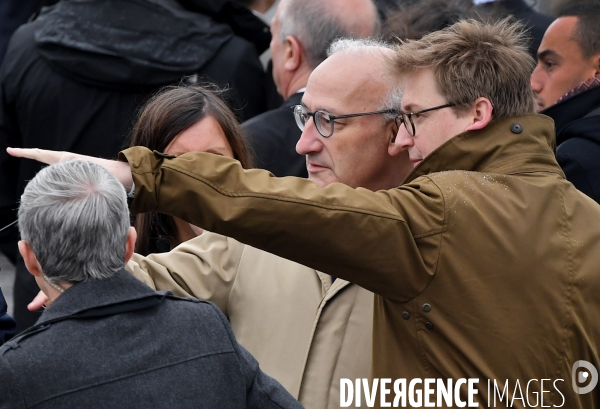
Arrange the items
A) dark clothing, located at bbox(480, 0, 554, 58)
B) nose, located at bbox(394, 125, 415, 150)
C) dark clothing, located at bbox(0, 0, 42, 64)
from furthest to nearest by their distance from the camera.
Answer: dark clothing, located at bbox(0, 0, 42, 64) → dark clothing, located at bbox(480, 0, 554, 58) → nose, located at bbox(394, 125, 415, 150)

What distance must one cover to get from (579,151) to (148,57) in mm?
1798

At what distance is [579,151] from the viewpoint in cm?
362

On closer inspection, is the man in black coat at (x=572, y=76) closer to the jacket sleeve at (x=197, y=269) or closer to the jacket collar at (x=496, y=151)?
the jacket collar at (x=496, y=151)

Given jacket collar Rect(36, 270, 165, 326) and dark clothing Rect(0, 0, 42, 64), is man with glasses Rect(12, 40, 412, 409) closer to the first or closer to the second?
jacket collar Rect(36, 270, 165, 326)

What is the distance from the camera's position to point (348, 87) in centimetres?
291

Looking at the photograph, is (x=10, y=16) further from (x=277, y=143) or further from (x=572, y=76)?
(x=572, y=76)

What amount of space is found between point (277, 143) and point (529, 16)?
179cm

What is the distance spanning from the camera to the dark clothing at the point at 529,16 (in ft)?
15.6

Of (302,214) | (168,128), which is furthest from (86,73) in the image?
(302,214)

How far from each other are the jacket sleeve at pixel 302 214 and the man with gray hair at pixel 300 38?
1764 mm

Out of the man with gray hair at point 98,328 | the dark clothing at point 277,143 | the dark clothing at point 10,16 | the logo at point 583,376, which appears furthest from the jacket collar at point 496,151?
the dark clothing at point 10,16

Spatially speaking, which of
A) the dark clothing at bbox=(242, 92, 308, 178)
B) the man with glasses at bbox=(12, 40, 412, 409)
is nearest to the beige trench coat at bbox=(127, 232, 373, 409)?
the man with glasses at bbox=(12, 40, 412, 409)

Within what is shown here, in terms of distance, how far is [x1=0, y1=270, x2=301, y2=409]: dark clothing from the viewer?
6.13 ft

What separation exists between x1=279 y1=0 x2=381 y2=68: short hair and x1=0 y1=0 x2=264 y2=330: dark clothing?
35 centimetres
